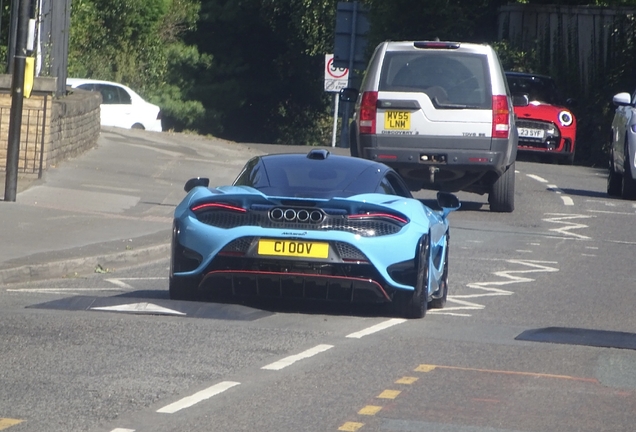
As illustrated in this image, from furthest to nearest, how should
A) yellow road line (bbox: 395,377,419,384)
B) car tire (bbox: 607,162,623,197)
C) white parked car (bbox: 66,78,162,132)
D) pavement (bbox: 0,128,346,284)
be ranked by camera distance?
white parked car (bbox: 66,78,162,132) → car tire (bbox: 607,162,623,197) → pavement (bbox: 0,128,346,284) → yellow road line (bbox: 395,377,419,384)

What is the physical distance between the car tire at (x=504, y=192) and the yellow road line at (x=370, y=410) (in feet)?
35.3

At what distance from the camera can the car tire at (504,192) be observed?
55.8 ft

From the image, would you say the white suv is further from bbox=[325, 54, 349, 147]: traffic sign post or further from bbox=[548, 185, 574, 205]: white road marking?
bbox=[325, 54, 349, 147]: traffic sign post

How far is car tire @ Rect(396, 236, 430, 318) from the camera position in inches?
358

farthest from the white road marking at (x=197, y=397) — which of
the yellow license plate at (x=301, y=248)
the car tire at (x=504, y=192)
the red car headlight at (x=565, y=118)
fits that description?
the red car headlight at (x=565, y=118)

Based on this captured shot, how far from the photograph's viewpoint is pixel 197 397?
255 inches

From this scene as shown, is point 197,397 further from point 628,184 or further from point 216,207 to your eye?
point 628,184

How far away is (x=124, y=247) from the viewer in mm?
12508

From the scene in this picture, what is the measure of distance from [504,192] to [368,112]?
7.52 ft

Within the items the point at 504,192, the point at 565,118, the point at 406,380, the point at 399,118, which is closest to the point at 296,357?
the point at 406,380

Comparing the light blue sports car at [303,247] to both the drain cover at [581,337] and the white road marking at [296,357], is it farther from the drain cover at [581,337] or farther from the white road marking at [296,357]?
the white road marking at [296,357]

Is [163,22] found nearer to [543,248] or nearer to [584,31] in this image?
[584,31]

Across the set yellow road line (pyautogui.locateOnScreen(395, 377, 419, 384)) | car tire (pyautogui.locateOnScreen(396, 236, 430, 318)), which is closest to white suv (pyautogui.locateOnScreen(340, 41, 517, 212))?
car tire (pyautogui.locateOnScreen(396, 236, 430, 318))

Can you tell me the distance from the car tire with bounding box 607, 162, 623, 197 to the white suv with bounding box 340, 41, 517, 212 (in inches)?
181
